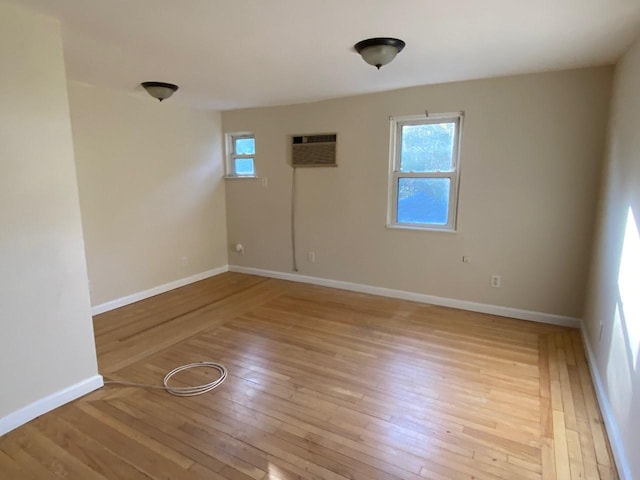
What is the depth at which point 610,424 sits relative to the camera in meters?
1.94

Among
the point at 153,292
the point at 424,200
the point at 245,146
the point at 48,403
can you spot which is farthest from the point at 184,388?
the point at 245,146

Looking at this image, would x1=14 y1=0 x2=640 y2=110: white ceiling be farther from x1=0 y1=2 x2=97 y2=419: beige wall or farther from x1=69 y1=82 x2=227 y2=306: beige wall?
x1=69 y1=82 x2=227 y2=306: beige wall

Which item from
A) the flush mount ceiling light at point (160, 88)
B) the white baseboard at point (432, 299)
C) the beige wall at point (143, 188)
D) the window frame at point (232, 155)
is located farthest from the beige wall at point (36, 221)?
the window frame at point (232, 155)

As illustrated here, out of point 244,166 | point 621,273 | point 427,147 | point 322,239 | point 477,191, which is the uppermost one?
point 427,147

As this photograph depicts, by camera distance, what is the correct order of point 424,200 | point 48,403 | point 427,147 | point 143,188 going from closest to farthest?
point 48,403 < point 427,147 < point 424,200 < point 143,188

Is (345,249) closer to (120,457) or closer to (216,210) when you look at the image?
(216,210)

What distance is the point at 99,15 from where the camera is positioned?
6.55ft

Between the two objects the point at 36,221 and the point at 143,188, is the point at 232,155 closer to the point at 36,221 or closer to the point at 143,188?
the point at 143,188

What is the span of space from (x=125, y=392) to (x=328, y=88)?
10.4 feet

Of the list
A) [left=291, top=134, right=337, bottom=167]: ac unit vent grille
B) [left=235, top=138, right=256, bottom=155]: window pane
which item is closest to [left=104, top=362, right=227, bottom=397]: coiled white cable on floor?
[left=291, top=134, right=337, bottom=167]: ac unit vent grille

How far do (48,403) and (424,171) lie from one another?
363 cm

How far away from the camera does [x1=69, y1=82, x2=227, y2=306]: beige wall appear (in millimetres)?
3592

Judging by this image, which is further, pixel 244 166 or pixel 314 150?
pixel 244 166

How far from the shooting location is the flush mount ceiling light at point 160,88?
3320 millimetres
